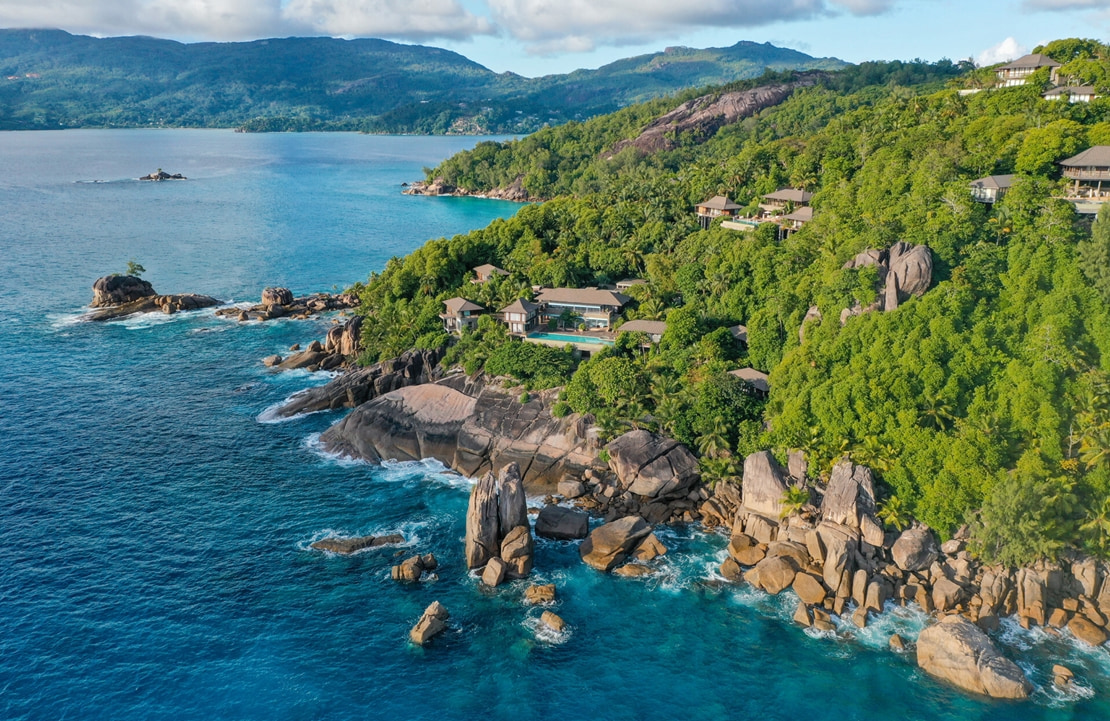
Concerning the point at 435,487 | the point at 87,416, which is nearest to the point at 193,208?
the point at 87,416

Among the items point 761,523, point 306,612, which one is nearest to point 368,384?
point 306,612

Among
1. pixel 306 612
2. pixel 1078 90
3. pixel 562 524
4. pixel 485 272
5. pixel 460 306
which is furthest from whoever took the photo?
pixel 1078 90

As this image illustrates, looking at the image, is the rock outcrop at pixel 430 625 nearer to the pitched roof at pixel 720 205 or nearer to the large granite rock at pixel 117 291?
the pitched roof at pixel 720 205

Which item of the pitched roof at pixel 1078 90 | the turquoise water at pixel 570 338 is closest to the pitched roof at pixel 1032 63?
the pitched roof at pixel 1078 90

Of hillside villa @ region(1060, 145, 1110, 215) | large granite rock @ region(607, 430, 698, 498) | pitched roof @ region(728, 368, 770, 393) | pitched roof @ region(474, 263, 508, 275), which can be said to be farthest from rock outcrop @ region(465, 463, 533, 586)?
hillside villa @ region(1060, 145, 1110, 215)

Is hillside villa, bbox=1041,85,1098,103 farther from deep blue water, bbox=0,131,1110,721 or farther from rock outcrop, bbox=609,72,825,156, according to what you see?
rock outcrop, bbox=609,72,825,156

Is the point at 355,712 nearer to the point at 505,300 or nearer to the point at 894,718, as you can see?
the point at 894,718

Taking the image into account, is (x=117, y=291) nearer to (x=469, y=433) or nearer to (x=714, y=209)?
(x=469, y=433)
